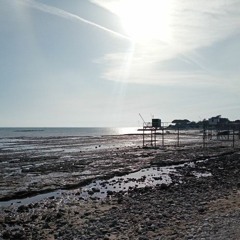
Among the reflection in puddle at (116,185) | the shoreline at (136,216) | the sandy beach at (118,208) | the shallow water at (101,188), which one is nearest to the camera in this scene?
the shoreline at (136,216)

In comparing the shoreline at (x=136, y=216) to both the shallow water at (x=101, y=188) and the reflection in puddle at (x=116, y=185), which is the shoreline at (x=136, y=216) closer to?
the shallow water at (x=101, y=188)

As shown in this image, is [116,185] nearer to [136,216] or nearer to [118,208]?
[118,208]

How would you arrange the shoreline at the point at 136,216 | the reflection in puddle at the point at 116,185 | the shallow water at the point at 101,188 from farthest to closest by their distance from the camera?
the reflection in puddle at the point at 116,185, the shallow water at the point at 101,188, the shoreline at the point at 136,216

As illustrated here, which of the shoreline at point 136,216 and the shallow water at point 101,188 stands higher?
the shoreline at point 136,216

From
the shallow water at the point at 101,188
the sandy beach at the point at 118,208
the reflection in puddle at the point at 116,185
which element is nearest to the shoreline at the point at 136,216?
the sandy beach at the point at 118,208

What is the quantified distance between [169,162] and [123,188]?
16.9 meters

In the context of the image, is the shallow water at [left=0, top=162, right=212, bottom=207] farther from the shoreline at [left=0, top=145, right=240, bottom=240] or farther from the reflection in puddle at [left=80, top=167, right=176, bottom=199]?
the shoreline at [left=0, top=145, right=240, bottom=240]

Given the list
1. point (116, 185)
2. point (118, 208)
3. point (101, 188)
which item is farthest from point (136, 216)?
point (116, 185)

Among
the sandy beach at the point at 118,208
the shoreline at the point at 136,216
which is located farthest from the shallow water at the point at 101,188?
the shoreline at the point at 136,216

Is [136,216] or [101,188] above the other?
[136,216]

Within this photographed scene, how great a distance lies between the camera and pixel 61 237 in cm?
1207

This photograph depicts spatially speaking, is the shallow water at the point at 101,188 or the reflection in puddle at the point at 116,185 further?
the reflection in puddle at the point at 116,185

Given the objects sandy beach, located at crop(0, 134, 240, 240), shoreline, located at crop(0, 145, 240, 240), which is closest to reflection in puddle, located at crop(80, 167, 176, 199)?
sandy beach, located at crop(0, 134, 240, 240)

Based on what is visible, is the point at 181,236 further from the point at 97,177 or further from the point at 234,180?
the point at 97,177
